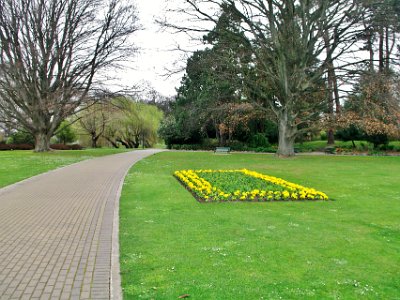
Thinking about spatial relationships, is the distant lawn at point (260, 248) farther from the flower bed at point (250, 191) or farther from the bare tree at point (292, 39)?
the bare tree at point (292, 39)

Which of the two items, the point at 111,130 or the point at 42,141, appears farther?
the point at 111,130

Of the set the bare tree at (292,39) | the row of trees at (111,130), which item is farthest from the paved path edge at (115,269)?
the row of trees at (111,130)

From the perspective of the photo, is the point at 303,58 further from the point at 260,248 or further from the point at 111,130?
the point at 111,130

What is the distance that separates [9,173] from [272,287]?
17009 millimetres

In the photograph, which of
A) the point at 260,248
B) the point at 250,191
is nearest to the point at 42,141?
the point at 250,191

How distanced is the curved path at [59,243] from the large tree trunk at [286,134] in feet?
63.3

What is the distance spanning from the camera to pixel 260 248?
6926 mm

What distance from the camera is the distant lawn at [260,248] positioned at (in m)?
5.27

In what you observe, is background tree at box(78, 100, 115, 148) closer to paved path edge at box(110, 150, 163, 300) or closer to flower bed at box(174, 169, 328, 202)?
flower bed at box(174, 169, 328, 202)

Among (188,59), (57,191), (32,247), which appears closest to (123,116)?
(188,59)

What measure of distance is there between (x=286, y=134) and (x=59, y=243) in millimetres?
25104

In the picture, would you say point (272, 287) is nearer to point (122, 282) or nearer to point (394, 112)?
point (122, 282)

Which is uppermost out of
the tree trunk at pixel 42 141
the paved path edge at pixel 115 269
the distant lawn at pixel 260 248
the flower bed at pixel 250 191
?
the tree trunk at pixel 42 141

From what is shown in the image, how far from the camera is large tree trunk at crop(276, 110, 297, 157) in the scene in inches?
1198
